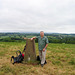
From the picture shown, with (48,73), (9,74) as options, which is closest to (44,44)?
(48,73)

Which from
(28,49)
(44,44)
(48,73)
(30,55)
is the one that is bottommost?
(48,73)

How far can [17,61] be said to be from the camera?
6.51 meters

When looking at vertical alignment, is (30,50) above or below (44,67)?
above

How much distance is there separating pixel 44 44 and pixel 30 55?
4.78 ft

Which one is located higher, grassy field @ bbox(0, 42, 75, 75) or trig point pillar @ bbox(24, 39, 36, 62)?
trig point pillar @ bbox(24, 39, 36, 62)

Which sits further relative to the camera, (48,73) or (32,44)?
(32,44)

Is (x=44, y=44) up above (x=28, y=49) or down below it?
above

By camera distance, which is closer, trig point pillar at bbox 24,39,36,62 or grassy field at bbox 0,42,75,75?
grassy field at bbox 0,42,75,75

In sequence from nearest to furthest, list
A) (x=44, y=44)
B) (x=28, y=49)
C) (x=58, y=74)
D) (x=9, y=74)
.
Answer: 1. (x=9, y=74)
2. (x=58, y=74)
3. (x=44, y=44)
4. (x=28, y=49)

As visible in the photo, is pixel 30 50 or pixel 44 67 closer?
pixel 44 67

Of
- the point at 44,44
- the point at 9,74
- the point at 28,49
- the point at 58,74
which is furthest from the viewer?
the point at 28,49

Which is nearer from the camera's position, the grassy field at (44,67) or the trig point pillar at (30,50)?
the grassy field at (44,67)

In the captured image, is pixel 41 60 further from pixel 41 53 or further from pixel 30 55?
pixel 30 55

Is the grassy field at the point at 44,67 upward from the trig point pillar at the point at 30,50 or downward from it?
downward
